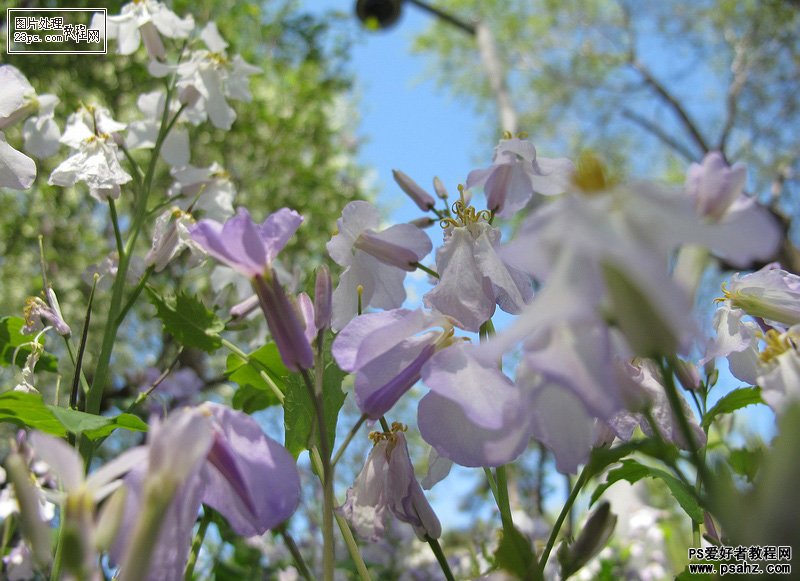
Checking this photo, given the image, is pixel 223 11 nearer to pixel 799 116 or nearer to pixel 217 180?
pixel 217 180

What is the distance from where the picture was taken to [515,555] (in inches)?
17.3

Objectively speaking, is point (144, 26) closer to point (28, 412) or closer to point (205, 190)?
point (205, 190)

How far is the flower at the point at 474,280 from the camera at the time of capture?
664mm

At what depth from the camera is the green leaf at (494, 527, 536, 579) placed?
0.43 metres

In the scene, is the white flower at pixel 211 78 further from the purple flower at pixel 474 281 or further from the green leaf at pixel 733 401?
the green leaf at pixel 733 401

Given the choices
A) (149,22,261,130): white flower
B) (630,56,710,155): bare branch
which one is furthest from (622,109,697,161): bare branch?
(149,22,261,130): white flower

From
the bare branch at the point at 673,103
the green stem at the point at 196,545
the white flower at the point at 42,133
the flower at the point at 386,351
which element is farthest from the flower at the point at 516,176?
the bare branch at the point at 673,103

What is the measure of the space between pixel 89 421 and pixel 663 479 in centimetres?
Result: 55

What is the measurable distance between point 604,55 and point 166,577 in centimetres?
924

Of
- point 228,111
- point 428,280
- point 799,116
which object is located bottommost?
point 428,280

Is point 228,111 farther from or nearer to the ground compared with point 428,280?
farther from the ground

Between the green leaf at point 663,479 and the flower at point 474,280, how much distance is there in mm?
203

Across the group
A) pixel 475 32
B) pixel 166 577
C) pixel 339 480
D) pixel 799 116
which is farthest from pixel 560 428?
pixel 799 116

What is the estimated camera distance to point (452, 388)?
1.64 ft
